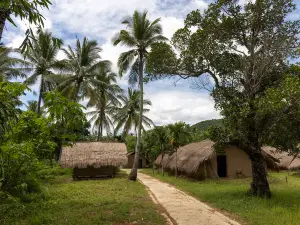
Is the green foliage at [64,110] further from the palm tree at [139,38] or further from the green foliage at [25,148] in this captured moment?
the palm tree at [139,38]

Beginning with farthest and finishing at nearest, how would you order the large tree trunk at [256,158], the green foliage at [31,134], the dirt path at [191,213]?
the large tree trunk at [256,158], the dirt path at [191,213], the green foliage at [31,134]

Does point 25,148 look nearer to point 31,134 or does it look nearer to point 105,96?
point 31,134

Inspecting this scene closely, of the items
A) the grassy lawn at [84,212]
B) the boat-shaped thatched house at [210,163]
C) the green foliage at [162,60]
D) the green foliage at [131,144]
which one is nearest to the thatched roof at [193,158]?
the boat-shaped thatched house at [210,163]

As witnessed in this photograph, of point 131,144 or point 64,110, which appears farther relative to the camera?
point 131,144

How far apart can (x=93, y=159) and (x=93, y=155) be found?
0.39 metres

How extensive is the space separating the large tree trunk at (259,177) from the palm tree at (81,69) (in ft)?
45.1

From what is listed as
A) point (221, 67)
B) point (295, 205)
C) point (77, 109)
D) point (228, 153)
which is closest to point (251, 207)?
point (295, 205)

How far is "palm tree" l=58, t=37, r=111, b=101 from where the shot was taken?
20.9 meters

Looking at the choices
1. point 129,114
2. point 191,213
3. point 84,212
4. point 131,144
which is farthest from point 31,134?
point 131,144

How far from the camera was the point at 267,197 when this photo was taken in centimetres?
1027

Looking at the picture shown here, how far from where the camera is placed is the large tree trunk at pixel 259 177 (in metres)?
10.4

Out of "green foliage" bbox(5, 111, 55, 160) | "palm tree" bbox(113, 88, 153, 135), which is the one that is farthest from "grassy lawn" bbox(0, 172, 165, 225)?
"palm tree" bbox(113, 88, 153, 135)

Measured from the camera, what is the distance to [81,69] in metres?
20.7

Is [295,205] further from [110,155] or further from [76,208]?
[110,155]
